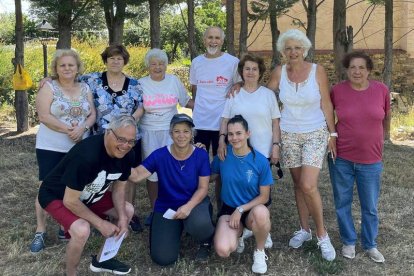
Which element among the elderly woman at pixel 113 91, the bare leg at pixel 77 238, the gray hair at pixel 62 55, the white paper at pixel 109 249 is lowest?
the white paper at pixel 109 249

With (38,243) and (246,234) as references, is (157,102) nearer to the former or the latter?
(246,234)

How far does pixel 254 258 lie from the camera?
381cm

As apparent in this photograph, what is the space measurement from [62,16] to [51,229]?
4995 mm

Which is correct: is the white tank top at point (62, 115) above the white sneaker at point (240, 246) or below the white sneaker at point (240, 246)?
above

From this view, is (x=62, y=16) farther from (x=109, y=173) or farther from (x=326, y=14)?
(x=326, y=14)

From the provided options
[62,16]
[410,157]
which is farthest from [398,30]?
[62,16]

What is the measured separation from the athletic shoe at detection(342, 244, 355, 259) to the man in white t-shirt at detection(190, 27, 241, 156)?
1.41 m

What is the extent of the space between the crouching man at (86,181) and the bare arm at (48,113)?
583mm

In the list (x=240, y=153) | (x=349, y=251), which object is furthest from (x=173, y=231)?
(x=349, y=251)

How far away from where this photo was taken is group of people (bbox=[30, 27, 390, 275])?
3.77 meters

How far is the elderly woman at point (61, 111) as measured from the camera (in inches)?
159

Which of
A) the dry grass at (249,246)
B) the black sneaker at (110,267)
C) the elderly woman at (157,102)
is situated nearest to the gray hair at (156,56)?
the elderly woman at (157,102)

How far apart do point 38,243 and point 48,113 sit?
42.3 inches

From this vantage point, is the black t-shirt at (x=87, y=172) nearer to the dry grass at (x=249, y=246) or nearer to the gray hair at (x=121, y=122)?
the gray hair at (x=121, y=122)
